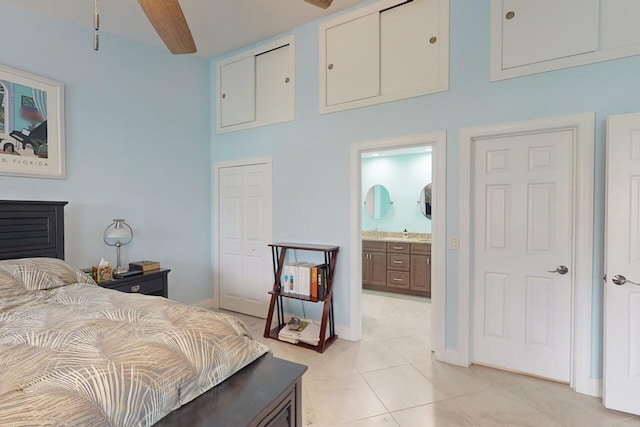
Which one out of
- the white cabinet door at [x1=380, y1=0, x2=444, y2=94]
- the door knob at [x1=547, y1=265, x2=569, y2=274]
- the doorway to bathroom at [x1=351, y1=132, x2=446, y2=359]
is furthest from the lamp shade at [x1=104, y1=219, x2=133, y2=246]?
the door knob at [x1=547, y1=265, x2=569, y2=274]

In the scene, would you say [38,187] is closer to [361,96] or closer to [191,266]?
[191,266]

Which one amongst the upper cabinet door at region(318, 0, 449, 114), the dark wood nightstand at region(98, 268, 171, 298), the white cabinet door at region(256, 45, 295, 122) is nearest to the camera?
the upper cabinet door at region(318, 0, 449, 114)

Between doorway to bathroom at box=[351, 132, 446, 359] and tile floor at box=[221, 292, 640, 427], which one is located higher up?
doorway to bathroom at box=[351, 132, 446, 359]

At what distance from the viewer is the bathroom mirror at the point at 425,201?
5.15 m

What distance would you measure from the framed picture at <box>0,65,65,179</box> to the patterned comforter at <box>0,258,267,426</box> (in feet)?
4.43

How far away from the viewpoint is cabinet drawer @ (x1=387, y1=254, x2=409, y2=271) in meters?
4.75

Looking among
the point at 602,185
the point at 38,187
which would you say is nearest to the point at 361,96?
the point at 602,185

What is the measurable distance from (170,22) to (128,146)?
2035mm

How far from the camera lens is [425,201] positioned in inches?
204

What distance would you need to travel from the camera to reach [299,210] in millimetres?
3506

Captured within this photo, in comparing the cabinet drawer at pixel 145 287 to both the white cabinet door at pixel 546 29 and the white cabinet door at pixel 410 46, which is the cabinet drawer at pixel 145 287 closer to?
the white cabinet door at pixel 410 46

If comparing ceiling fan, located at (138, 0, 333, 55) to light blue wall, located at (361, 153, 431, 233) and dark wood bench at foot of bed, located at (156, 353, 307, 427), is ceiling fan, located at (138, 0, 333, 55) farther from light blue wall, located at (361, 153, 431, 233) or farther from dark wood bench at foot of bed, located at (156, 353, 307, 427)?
light blue wall, located at (361, 153, 431, 233)

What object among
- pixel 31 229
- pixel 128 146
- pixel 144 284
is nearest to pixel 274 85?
pixel 128 146

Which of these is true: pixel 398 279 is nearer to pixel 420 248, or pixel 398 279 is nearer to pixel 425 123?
pixel 420 248
